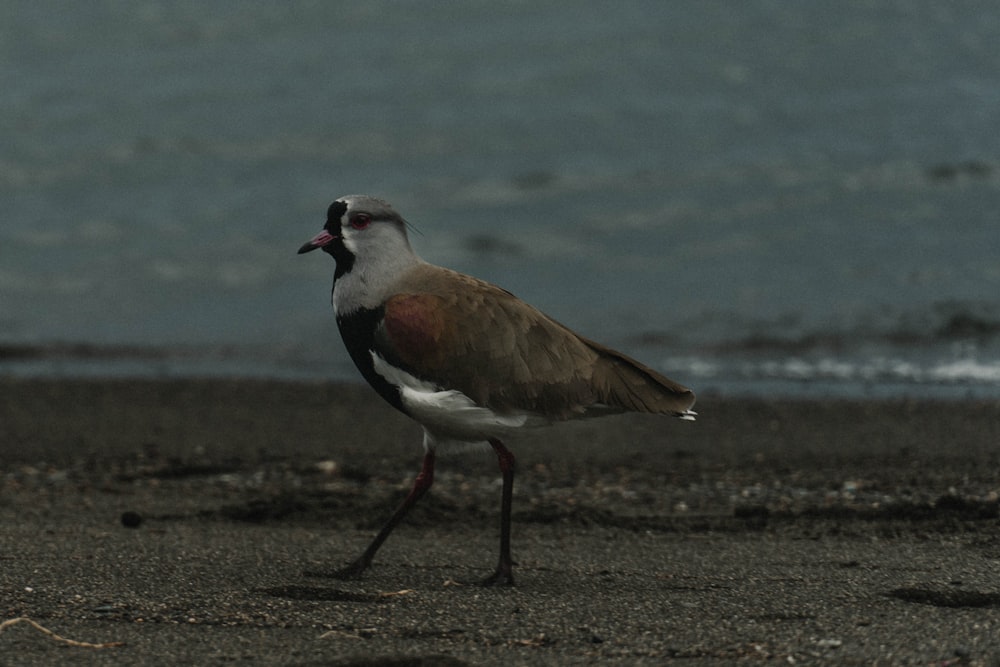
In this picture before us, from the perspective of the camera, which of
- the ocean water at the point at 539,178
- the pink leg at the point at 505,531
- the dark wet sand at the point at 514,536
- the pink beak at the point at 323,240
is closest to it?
the dark wet sand at the point at 514,536

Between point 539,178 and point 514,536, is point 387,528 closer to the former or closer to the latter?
point 514,536

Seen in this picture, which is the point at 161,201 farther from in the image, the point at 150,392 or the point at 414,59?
the point at 150,392

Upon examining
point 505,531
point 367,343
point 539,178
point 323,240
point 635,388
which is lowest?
point 505,531

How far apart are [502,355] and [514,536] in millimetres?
1131

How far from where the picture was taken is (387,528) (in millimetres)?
5406

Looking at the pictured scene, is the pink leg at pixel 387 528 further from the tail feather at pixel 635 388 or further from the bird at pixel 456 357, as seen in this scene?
the tail feather at pixel 635 388

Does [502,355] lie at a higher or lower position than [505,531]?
higher

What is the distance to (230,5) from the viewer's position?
2162 cm

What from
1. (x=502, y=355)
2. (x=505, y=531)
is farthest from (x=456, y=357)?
(x=505, y=531)

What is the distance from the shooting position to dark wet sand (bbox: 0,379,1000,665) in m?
4.30

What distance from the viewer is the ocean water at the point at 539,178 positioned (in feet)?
39.2

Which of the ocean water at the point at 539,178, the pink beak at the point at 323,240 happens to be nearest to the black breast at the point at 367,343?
the pink beak at the point at 323,240

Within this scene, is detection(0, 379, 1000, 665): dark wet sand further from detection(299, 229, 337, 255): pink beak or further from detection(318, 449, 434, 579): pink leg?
detection(299, 229, 337, 255): pink beak

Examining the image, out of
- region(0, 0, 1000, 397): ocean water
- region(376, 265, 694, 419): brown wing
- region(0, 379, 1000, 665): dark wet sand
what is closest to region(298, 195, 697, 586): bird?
region(376, 265, 694, 419): brown wing
